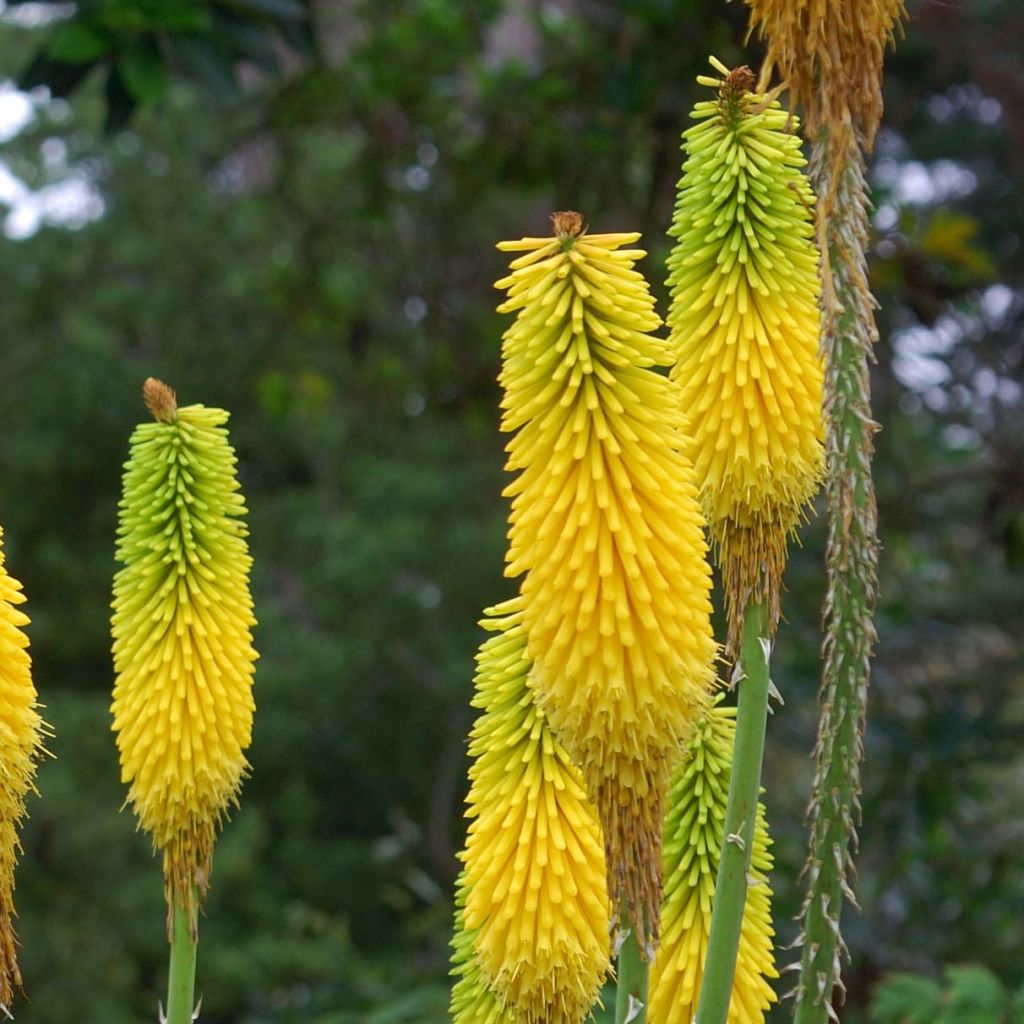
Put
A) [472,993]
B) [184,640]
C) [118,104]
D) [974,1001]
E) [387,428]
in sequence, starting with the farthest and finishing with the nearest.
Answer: [387,428] → [118,104] → [974,1001] → [184,640] → [472,993]

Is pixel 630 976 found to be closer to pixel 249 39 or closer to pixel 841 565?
pixel 841 565

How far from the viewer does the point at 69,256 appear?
60.1 feet

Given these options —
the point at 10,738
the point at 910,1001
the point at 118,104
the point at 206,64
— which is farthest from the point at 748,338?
the point at 118,104

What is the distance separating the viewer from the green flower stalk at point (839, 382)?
1976 millimetres

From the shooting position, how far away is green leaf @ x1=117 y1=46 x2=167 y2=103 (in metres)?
6.40

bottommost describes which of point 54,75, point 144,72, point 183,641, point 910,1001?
point 910,1001

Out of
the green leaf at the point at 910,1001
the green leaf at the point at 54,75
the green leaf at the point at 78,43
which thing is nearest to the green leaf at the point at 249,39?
the green leaf at the point at 78,43

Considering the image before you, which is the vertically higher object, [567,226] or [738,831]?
[567,226]

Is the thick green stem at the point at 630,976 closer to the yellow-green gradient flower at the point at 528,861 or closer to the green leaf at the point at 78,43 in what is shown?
the yellow-green gradient flower at the point at 528,861

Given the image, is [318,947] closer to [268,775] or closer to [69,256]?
[268,775]

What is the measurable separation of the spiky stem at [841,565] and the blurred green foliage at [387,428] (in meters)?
2.98

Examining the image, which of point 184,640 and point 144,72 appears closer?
point 184,640

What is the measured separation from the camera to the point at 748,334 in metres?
2.19

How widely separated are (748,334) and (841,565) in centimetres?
35
